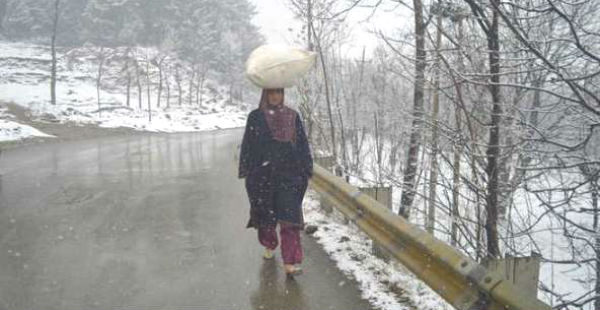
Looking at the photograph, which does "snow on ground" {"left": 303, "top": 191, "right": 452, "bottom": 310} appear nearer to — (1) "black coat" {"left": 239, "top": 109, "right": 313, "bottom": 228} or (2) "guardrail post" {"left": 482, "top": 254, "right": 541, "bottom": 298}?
(2) "guardrail post" {"left": 482, "top": 254, "right": 541, "bottom": 298}

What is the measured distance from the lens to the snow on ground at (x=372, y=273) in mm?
3855

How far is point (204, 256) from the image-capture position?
499 centimetres

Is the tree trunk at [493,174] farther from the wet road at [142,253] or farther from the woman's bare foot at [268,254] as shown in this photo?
the woman's bare foot at [268,254]

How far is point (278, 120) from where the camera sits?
173 inches

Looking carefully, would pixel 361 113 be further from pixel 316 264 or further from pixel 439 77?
pixel 316 264

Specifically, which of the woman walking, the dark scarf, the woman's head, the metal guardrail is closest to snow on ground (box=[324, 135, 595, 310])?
the metal guardrail

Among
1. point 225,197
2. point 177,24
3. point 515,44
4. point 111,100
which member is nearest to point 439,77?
point 515,44

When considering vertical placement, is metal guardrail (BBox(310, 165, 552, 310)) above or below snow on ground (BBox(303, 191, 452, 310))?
above

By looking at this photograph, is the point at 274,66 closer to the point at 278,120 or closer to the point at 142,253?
the point at 278,120

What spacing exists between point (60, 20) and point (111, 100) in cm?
3140

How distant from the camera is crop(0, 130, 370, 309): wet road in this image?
3.90 metres

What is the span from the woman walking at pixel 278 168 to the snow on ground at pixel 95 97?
33.4 metres

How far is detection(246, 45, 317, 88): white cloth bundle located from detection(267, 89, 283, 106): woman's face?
11 cm

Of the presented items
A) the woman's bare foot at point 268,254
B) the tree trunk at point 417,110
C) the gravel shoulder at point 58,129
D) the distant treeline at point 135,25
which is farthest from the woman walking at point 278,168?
the distant treeline at point 135,25
